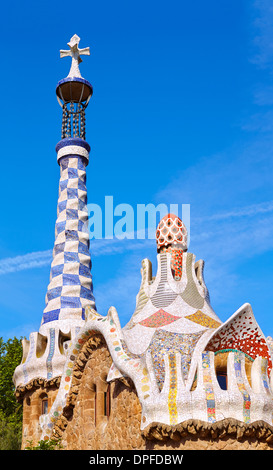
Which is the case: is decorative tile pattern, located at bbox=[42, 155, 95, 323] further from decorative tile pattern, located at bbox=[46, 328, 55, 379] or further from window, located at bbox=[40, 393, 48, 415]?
window, located at bbox=[40, 393, 48, 415]

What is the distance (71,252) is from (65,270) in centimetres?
55

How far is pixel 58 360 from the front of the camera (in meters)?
14.1

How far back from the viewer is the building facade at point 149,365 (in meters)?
9.65

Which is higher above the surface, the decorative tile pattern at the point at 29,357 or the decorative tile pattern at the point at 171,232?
the decorative tile pattern at the point at 171,232

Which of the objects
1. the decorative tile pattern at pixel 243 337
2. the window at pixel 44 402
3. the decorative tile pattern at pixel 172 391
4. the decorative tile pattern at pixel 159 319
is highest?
the decorative tile pattern at pixel 159 319

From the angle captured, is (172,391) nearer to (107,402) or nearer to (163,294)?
(107,402)

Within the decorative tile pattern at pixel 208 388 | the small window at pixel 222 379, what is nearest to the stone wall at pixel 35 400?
the small window at pixel 222 379

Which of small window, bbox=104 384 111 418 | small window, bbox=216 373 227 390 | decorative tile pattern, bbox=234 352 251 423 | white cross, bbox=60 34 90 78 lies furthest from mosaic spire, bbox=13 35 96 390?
decorative tile pattern, bbox=234 352 251 423

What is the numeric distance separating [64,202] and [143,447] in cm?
850

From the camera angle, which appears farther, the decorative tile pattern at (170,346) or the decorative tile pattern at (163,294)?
the decorative tile pattern at (163,294)

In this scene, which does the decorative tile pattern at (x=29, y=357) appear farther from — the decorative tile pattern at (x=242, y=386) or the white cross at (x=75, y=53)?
the white cross at (x=75, y=53)

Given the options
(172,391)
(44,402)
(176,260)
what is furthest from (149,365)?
(44,402)

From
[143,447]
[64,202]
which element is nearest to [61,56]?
[64,202]

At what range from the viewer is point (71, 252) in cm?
1639
